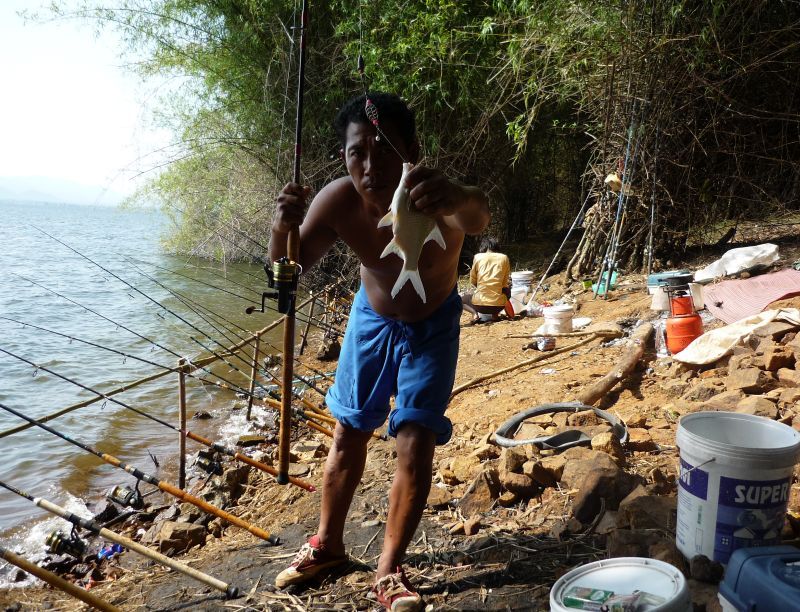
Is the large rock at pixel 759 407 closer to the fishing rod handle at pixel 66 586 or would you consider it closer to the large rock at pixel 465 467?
the large rock at pixel 465 467

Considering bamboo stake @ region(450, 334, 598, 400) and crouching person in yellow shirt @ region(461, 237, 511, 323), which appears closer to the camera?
bamboo stake @ region(450, 334, 598, 400)

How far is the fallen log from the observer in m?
4.54

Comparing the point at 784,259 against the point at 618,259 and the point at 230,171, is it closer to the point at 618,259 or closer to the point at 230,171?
the point at 618,259

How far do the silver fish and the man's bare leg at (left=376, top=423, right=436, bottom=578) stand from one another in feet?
1.81

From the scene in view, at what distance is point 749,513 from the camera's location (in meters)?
2.06

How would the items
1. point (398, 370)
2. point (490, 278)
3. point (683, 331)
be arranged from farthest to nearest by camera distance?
point (490, 278), point (683, 331), point (398, 370)

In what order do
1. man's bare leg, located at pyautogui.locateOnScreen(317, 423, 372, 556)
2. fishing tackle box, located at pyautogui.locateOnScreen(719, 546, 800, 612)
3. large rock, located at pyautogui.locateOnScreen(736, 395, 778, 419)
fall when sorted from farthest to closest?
large rock, located at pyautogui.locateOnScreen(736, 395, 778, 419)
man's bare leg, located at pyautogui.locateOnScreen(317, 423, 372, 556)
fishing tackle box, located at pyautogui.locateOnScreen(719, 546, 800, 612)

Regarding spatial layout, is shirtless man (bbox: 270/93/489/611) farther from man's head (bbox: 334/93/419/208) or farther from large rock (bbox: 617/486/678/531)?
large rock (bbox: 617/486/678/531)

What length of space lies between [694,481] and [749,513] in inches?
7.1

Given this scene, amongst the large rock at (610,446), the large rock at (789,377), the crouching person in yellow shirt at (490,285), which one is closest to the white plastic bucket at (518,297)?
the crouching person in yellow shirt at (490,285)

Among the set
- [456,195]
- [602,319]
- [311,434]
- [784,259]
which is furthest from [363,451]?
[784,259]

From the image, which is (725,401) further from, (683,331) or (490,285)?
(490,285)

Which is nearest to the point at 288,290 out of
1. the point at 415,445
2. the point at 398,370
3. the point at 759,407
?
the point at 398,370

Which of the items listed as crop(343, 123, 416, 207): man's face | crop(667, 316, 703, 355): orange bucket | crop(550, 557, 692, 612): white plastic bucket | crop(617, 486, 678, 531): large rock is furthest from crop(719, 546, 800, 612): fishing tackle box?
crop(667, 316, 703, 355): orange bucket
